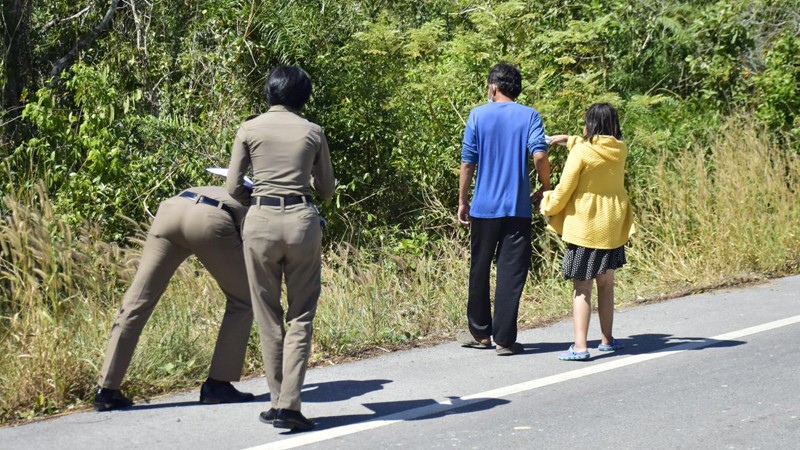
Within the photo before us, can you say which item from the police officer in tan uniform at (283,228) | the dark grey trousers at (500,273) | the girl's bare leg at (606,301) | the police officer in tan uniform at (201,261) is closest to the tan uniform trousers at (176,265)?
the police officer in tan uniform at (201,261)

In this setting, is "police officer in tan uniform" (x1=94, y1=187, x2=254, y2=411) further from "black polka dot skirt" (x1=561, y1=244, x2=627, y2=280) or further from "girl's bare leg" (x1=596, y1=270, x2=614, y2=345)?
"girl's bare leg" (x1=596, y1=270, x2=614, y2=345)

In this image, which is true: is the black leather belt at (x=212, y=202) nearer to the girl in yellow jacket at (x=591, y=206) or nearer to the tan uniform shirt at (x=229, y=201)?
the tan uniform shirt at (x=229, y=201)

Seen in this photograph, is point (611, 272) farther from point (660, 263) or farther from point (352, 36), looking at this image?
point (352, 36)

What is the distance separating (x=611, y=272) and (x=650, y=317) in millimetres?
1357

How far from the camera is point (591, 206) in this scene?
7418mm

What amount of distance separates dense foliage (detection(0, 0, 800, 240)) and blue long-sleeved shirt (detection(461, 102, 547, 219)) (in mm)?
4046

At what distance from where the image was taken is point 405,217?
13.0 m

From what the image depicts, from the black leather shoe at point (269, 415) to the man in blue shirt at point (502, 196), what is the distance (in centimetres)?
215

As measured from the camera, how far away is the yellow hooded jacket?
7.40m

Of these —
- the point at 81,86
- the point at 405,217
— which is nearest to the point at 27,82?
the point at 81,86

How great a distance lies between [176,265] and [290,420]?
A: 1246mm

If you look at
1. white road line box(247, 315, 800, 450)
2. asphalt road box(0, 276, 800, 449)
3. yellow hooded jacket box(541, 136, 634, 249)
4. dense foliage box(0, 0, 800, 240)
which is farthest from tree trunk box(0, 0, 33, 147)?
white road line box(247, 315, 800, 450)

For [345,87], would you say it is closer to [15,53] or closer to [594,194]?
[15,53]

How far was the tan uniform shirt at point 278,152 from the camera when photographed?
18.9 feet
